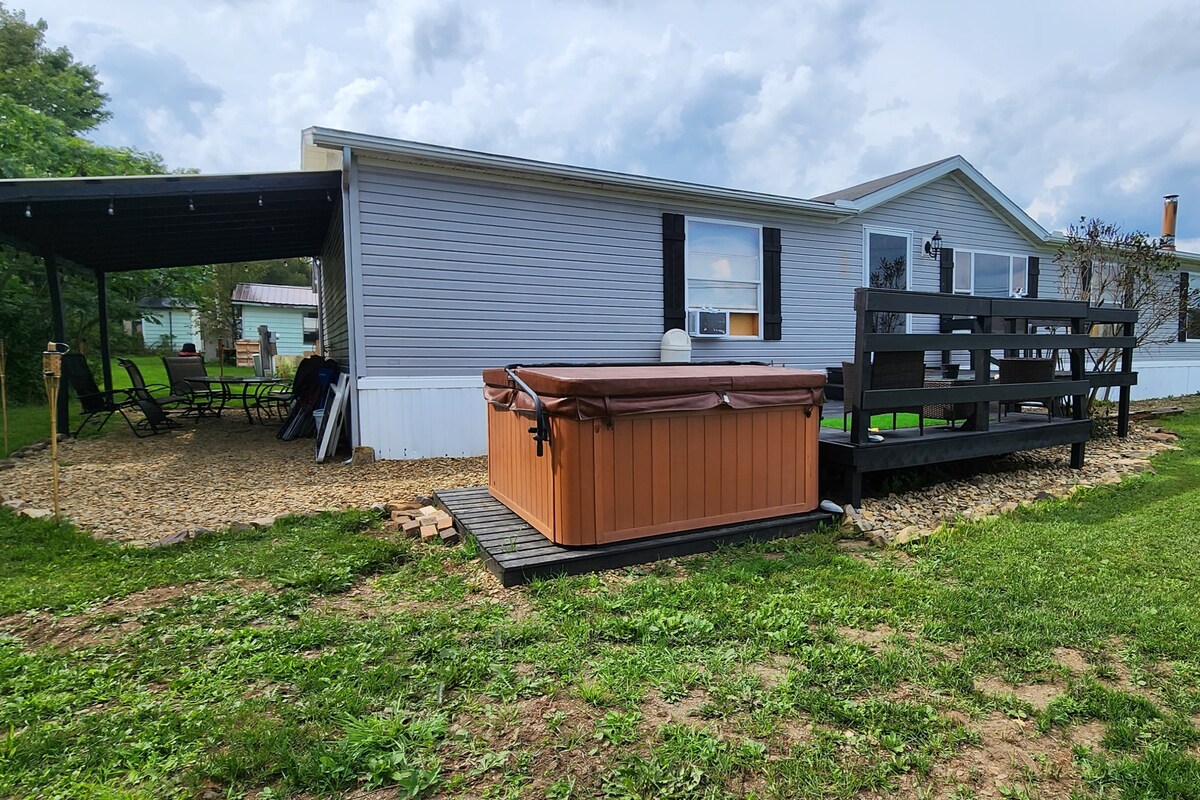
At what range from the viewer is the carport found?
5.42 meters

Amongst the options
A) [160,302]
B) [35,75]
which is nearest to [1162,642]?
[35,75]

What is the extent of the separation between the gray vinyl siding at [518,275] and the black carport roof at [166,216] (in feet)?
2.94

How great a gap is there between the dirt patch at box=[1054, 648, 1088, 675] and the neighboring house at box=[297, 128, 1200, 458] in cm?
547

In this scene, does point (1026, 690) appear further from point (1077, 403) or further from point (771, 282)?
point (771, 282)

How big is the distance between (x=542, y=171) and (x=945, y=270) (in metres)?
7.07

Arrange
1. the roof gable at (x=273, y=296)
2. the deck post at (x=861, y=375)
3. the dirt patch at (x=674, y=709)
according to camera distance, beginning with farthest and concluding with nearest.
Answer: the roof gable at (x=273, y=296), the deck post at (x=861, y=375), the dirt patch at (x=674, y=709)

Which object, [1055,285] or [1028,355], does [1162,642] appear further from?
[1055,285]

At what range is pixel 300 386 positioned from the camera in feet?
27.7

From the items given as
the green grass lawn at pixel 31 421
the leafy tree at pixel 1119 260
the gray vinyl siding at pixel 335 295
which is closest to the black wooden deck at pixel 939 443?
the leafy tree at pixel 1119 260

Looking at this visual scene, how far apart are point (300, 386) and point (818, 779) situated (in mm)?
8419

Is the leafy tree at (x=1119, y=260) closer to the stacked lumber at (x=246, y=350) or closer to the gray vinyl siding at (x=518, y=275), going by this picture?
the gray vinyl siding at (x=518, y=275)

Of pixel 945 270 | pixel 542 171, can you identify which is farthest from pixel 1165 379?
pixel 542 171

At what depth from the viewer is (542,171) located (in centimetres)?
660

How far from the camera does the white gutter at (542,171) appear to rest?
18.9 feet
